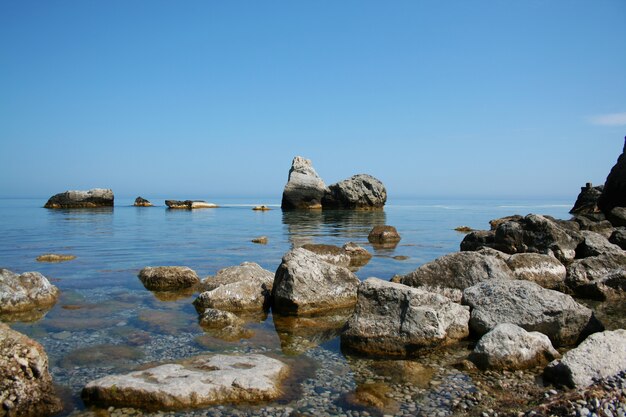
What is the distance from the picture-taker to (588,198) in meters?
59.5

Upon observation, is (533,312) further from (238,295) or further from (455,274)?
(238,295)

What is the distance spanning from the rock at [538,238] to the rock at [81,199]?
69253 mm

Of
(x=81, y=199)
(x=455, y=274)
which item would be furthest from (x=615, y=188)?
(x=81, y=199)

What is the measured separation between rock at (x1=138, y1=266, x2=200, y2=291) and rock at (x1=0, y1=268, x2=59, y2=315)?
2.69 m

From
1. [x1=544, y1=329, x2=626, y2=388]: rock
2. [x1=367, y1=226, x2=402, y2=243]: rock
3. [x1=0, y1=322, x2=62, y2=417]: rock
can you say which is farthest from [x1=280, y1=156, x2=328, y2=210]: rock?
[x1=0, y1=322, x2=62, y2=417]: rock

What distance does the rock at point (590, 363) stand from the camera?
6.87 m

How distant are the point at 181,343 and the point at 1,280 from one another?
237 inches

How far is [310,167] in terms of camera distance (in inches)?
3063

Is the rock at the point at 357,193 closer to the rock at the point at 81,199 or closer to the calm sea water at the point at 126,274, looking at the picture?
the rock at the point at 81,199

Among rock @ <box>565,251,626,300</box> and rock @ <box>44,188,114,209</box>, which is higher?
rock @ <box>44,188,114,209</box>

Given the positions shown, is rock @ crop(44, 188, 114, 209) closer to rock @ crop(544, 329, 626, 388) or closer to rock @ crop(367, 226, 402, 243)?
rock @ crop(367, 226, 402, 243)

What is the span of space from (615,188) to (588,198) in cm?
1925

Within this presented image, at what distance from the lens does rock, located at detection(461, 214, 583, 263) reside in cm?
1728

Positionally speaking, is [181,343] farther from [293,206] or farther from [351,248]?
[293,206]
